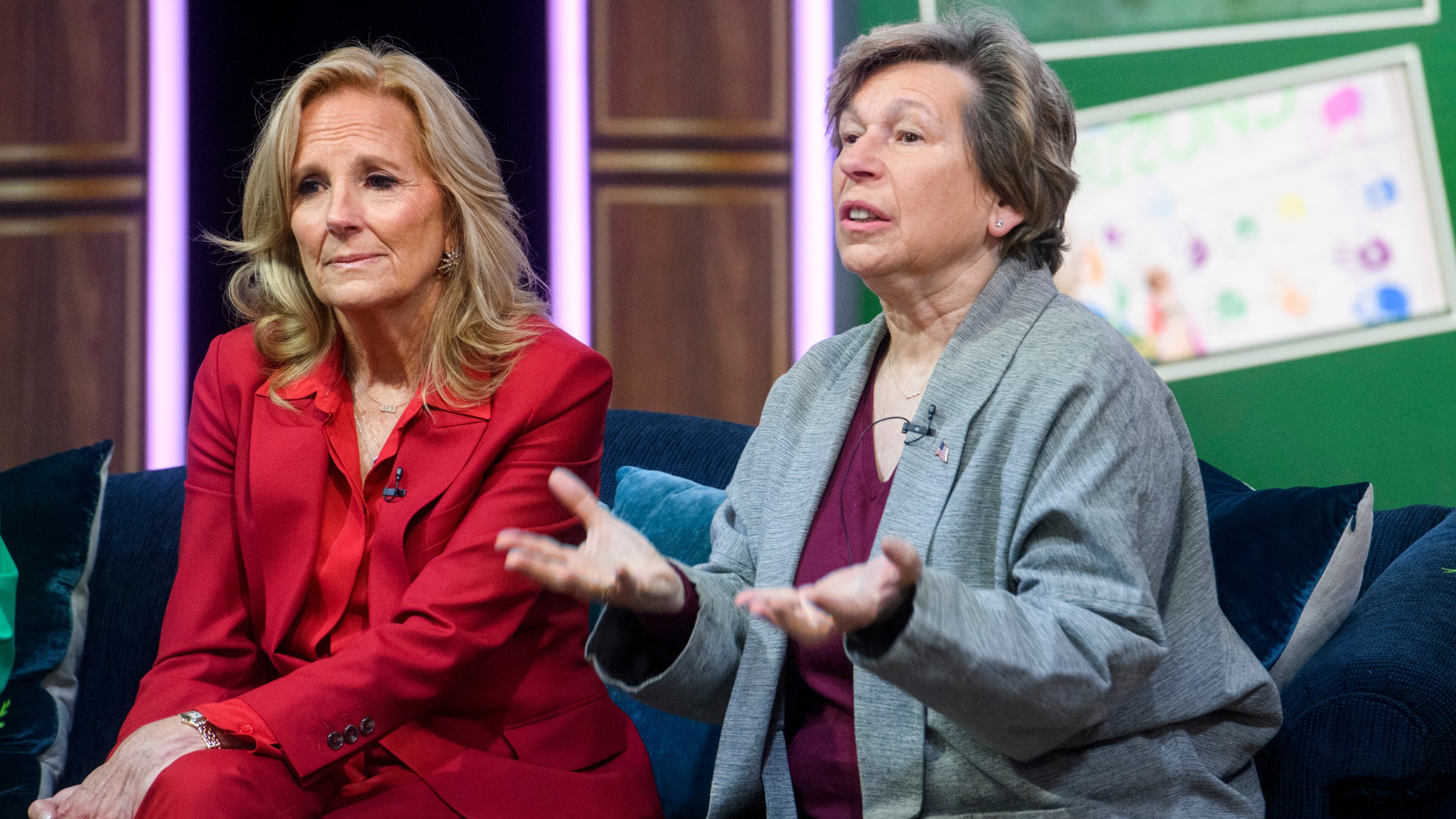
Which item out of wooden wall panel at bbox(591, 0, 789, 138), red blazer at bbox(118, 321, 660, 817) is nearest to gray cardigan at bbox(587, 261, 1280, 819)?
red blazer at bbox(118, 321, 660, 817)

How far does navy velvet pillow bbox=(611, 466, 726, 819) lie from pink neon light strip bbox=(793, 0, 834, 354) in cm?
103

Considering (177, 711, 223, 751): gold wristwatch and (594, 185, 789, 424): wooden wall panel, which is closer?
(177, 711, 223, 751): gold wristwatch

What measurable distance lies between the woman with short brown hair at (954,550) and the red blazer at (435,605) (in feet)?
0.77

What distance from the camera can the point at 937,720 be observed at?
144 cm

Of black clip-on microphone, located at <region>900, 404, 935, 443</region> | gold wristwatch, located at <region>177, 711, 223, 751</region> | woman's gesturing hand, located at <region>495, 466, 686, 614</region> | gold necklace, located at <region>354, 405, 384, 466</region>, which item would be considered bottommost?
gold wristwatch, located at <region>177, 711, 223, 751</region>

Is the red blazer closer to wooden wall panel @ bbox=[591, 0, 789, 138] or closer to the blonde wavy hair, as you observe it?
the blonde wavy hair

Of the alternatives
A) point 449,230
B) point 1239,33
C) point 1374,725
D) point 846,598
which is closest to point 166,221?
point 449,230

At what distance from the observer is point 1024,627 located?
125cm

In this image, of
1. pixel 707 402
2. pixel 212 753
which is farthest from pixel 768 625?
pixel 707 402

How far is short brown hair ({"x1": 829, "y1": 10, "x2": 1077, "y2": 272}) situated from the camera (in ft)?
5.30

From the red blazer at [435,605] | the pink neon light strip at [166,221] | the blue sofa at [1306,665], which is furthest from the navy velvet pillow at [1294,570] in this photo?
the pink neon light strip at [166,221]

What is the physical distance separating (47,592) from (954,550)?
172 cm

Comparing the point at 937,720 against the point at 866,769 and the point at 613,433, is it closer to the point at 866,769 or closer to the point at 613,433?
the point at 866,769

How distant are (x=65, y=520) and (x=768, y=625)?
148 centimetres
